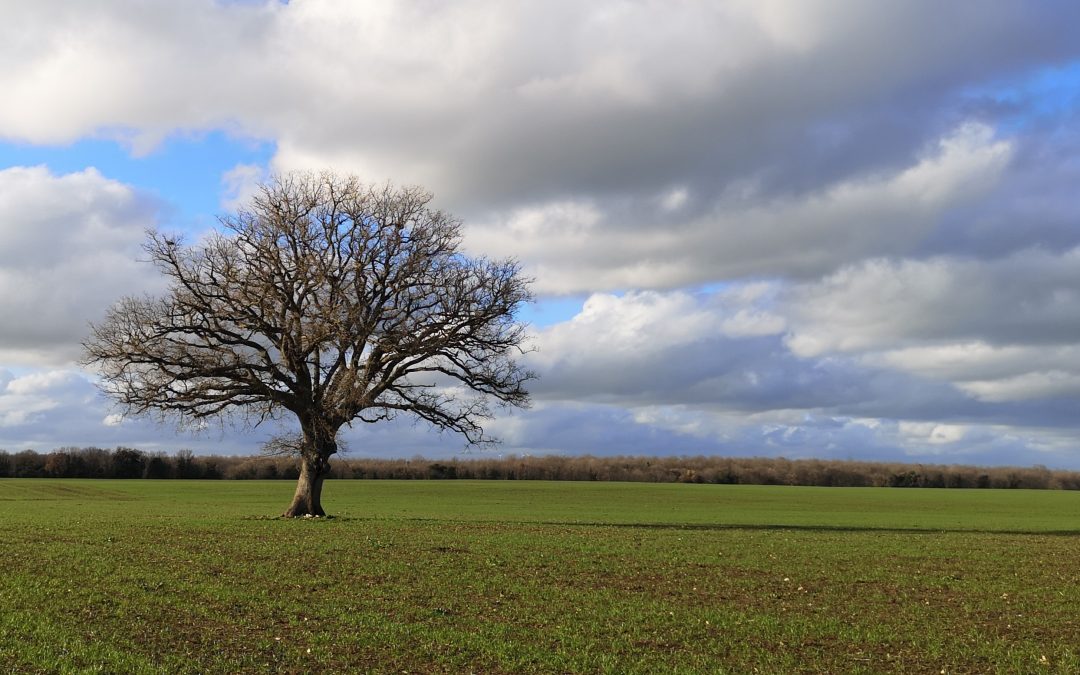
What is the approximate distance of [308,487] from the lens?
126ft

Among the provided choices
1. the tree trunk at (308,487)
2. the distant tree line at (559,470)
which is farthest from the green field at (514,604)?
the distant tree line at (559,470)

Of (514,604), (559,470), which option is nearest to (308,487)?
(514,604)

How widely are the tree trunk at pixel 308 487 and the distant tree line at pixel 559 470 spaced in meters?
98.7

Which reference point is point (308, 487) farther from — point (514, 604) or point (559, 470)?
point (559, 470)

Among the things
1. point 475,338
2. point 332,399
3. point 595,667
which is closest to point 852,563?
point 595,667

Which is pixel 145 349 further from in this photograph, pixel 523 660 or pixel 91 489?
pixel 91 489

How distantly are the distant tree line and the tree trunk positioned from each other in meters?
98.7

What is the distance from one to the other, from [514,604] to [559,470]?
452ft

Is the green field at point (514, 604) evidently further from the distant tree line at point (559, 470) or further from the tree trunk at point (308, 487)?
the distant tree line at point (559, 470)

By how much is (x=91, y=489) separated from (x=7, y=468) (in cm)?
5640

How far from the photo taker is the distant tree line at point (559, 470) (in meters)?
141

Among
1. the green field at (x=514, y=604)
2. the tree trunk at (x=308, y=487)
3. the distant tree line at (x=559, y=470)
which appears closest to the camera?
the green field at (x=514, y=604)

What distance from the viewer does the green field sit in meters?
13.7

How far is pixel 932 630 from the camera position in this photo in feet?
53.4
